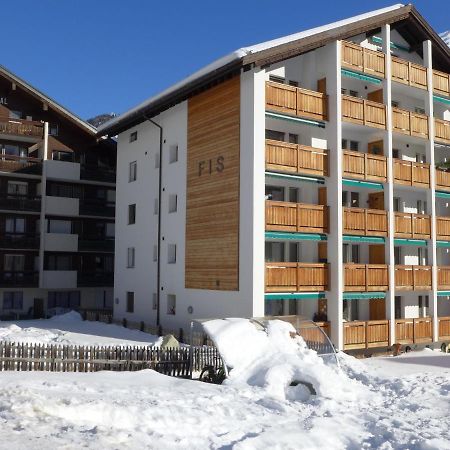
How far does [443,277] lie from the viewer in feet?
96.8

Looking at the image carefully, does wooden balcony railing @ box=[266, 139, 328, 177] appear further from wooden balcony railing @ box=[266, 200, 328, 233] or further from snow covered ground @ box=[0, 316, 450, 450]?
snow covered ground @ box=[0, 316, 450, 450]

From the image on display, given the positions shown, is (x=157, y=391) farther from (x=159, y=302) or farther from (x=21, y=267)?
(x=21, y=267)

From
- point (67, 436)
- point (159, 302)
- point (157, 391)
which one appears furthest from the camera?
point (159, 302)

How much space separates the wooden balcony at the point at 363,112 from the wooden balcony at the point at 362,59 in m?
1.51

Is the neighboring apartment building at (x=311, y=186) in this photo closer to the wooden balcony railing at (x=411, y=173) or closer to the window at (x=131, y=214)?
the wooden balcony railing at (x=411, y=173)

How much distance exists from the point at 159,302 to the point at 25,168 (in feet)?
50.8

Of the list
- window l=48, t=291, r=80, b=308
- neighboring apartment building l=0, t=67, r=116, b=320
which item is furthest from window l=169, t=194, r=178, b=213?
window l=48, t=291, r=80, b=308

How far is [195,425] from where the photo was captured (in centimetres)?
1232

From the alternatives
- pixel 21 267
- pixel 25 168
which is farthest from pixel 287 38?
pixel 21 267

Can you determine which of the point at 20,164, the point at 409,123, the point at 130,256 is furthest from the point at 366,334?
the point at 20,164

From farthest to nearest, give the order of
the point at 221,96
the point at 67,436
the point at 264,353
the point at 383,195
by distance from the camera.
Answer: the point at 383,195, the point at 221,96, the point at 264,353, the point at 67,436

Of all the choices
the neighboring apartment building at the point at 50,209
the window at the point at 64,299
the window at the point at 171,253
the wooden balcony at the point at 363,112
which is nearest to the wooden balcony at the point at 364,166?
the wooden balcony at the point at 363,112

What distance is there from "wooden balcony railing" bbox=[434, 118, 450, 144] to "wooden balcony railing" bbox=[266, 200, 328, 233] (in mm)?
9185

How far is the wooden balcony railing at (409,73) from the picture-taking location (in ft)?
94.5
